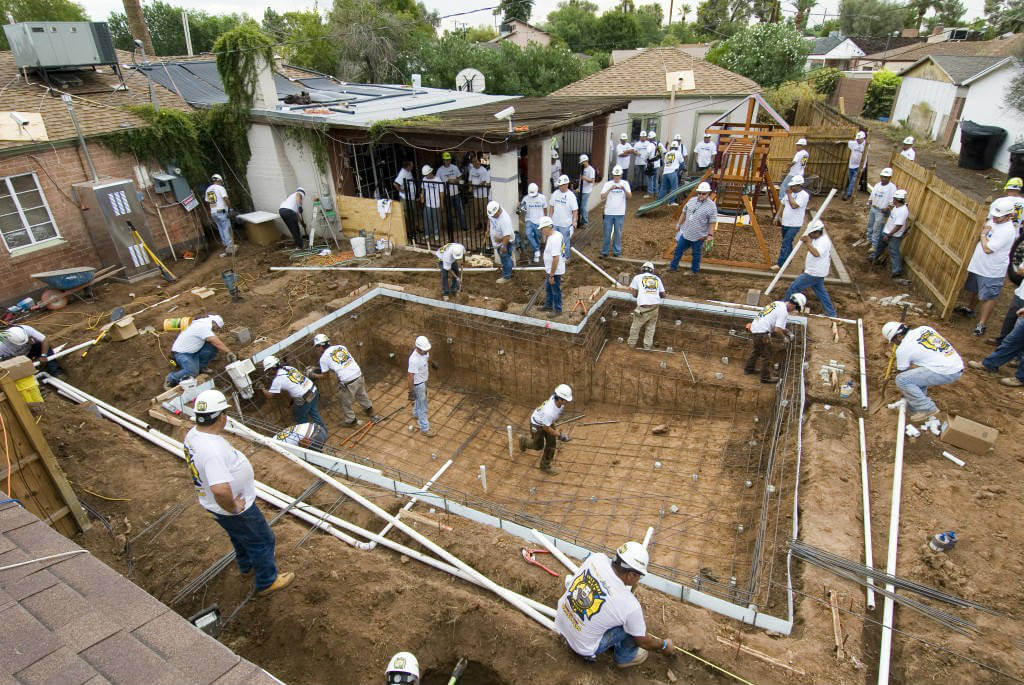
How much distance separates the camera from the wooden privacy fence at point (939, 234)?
8.31 metres

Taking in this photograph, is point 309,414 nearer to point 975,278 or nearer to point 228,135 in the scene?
point 228,135

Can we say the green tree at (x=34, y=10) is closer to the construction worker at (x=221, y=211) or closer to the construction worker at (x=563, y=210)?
the construction worker at (x=221, y=211)

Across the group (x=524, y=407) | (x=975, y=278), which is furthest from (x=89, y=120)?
(x=975, y=278)

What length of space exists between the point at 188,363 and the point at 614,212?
8.50 m

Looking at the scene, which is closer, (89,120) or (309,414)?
(309,414)

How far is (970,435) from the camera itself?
20.1 ft

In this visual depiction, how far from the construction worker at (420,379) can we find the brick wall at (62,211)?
8191 mm

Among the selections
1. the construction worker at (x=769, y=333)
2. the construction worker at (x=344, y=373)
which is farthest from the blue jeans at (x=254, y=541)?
the construction worker at (x=769, y=333)

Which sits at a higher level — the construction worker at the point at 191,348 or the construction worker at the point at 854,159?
the construction worker at the point at 854,159

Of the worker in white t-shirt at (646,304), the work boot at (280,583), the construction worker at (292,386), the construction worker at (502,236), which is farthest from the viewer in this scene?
the construction worker at (502,236)

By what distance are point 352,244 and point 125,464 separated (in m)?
7.46

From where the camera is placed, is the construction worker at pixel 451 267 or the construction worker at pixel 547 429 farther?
the construction worker at pixel 451 267

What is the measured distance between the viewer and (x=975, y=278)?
8367 mm

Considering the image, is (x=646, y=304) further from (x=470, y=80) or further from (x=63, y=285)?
(x=470, y=80)
